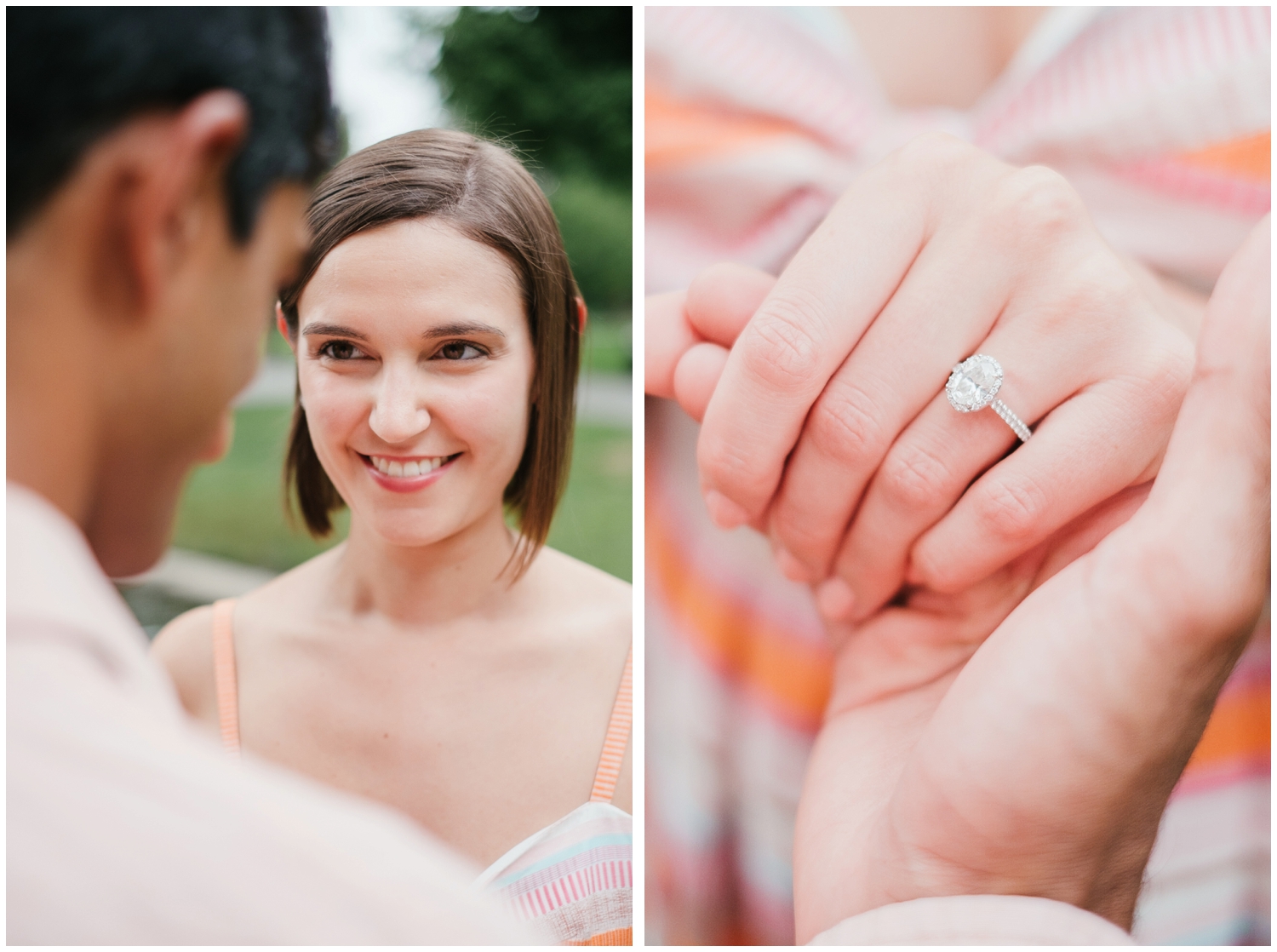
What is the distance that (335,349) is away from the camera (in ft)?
2.62

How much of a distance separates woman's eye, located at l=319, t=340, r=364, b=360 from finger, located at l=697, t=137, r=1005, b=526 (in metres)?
0.33

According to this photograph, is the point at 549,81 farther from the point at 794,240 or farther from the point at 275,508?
the point at 275,508

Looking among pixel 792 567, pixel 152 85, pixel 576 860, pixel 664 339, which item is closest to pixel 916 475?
pixel 792 567

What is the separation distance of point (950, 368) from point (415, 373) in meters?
0.48

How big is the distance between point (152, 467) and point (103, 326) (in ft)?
0.42

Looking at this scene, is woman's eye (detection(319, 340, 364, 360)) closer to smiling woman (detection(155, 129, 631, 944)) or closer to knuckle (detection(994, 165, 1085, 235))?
smiling woman (detection(155, 129, 631, 944))

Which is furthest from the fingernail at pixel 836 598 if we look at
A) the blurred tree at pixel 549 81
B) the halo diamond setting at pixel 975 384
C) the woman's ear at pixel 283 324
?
the woman's ear at pixel 283 324

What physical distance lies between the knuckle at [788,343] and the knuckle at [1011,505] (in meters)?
0.19

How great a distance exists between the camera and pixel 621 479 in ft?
2.94

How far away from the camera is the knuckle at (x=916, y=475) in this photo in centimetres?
78

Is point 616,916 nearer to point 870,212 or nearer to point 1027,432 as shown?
point 1027,432

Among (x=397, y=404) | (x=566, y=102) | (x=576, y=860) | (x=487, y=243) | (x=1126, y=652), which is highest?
(x=566, y=102)

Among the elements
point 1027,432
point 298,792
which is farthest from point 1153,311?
point 298,792

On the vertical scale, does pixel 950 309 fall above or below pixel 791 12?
below
